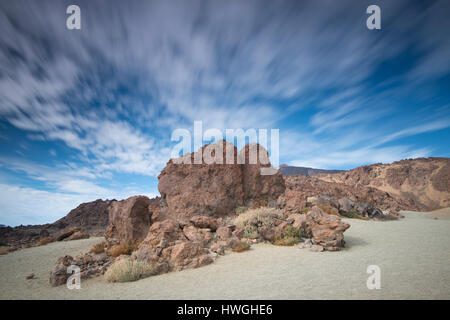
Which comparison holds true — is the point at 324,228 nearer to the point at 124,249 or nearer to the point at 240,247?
the point at 240,247

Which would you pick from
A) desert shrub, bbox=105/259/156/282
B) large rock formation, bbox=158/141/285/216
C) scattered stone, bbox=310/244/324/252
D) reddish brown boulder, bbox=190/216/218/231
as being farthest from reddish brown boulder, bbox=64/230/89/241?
scattered stone, bbox=310/244/324/252

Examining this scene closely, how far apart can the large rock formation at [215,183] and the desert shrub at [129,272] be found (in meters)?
5.32

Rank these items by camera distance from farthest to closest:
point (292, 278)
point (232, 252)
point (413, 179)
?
point (413, 179) → point (232, 252) → point (292, 278)

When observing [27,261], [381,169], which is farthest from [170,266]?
[381,169]

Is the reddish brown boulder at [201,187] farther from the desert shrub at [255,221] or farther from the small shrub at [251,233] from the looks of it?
the small shrub at [251,233]

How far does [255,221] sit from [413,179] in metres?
47.9

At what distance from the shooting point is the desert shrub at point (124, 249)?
25.6 ft

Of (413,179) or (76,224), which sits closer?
(76,224)

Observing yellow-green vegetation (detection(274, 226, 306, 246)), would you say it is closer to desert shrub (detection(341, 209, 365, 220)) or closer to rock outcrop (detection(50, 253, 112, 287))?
rock outcrop (detection(50, 253, 112, 287))

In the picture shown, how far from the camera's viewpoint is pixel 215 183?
1121 cm

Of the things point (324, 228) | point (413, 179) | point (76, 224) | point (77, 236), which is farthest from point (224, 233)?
point (413, 179)

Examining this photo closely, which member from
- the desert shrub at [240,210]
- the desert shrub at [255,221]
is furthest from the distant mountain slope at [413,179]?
the desert shrub at [255,221]

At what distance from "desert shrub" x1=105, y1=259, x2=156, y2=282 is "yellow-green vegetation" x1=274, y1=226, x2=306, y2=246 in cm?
416
